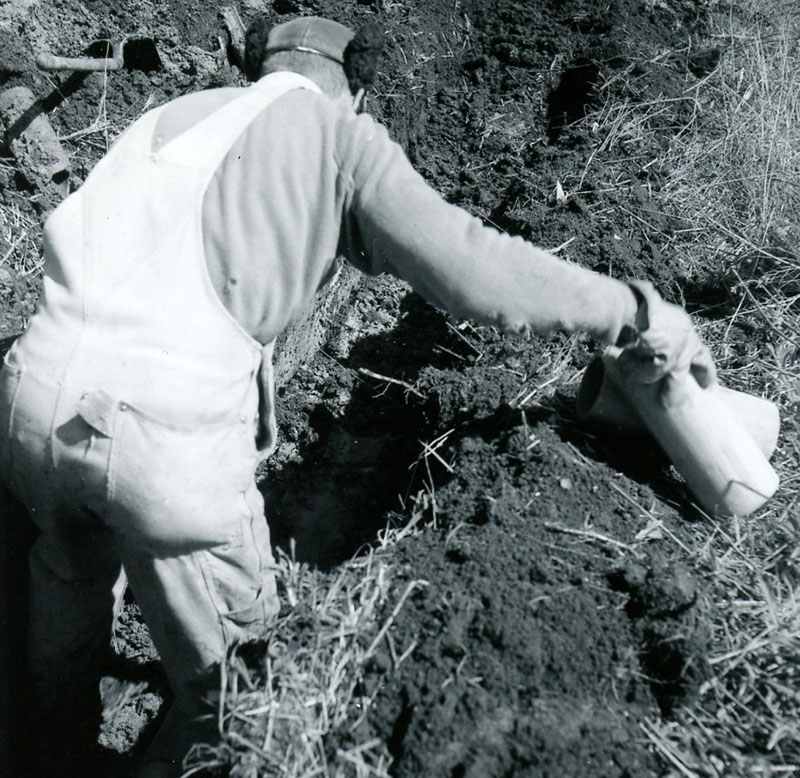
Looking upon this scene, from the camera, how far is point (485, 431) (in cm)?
272

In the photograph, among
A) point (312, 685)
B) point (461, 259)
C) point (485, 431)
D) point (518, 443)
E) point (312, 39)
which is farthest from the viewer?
point (485, 431)

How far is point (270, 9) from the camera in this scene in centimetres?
470

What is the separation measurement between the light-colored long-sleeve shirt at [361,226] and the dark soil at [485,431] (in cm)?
58

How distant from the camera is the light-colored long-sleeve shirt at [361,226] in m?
2.07

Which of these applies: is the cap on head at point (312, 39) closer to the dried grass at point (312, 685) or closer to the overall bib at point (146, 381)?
the overall bib at point (146, 381)

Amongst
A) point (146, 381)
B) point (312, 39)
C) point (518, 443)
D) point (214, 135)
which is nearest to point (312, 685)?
point (146, 381)

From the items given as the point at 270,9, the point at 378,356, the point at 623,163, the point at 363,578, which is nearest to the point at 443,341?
the point at 378,356

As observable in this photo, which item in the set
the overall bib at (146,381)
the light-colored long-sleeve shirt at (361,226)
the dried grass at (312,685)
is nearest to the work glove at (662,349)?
the light-colored long-sleeve shirt at (361,226)

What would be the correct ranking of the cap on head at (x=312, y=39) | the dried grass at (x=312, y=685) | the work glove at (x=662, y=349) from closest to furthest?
the dried grass at (x=312, y=685), the work glove at (x=662, y=349), the cap on head at (x=312, y=39)

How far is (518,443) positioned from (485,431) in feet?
0.64

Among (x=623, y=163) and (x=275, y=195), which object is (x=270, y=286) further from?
(x=623, y=163)

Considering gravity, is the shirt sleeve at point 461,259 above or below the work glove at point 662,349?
above

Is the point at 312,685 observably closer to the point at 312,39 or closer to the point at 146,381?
the point at 146,381

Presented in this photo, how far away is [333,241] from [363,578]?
2.68ft
